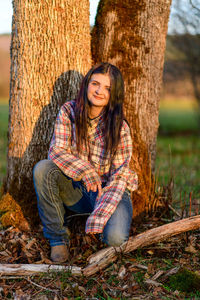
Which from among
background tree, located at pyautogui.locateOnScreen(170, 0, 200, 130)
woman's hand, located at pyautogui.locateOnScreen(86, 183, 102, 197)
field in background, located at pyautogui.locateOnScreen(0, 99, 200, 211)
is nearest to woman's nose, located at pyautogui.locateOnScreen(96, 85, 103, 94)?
woman's hand, located at pyautogui.locateOnScreen(86, 183, 102, 197)

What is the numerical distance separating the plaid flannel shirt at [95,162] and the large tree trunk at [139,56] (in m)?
0.43

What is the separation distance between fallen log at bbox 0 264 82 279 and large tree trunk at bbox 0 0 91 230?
78cm

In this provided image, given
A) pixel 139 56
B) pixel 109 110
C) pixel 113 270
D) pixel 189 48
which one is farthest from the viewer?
pixel 189 48

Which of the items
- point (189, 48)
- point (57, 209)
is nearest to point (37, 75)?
point (57, 209)

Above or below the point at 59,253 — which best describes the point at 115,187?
above

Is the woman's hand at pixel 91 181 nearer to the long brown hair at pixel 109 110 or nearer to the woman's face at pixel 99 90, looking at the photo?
the long brown hair at pixel 109 110

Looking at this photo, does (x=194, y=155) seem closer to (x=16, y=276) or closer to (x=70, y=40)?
(x=70, y=40)

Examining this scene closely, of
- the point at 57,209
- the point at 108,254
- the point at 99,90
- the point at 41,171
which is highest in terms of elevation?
the point at 99,90

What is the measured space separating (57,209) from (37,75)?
139cm

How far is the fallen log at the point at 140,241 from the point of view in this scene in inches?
108

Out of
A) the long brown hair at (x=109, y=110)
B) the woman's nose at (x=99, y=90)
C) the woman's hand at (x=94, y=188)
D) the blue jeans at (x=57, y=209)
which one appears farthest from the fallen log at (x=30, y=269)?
the woman's nose at (x=99, y=90)

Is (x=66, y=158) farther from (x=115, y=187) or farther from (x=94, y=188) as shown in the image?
(x=115, y=187)

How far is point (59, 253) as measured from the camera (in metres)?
2.89

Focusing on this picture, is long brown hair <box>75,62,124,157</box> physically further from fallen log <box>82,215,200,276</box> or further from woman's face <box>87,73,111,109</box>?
fallen log <box>82,215,200,276</box>
